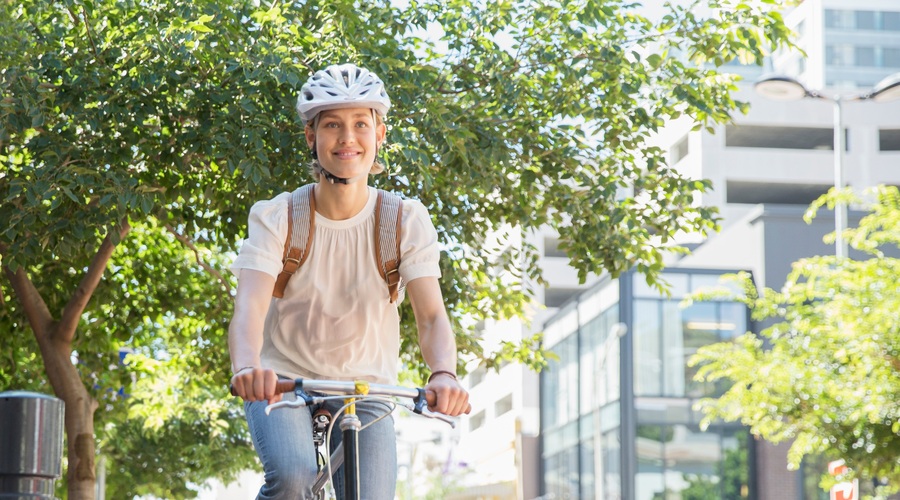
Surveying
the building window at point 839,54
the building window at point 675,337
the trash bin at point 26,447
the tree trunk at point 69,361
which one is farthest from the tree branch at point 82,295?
→ the building window at point 839,54

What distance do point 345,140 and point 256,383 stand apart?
884mm

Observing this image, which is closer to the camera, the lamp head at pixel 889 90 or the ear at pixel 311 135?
the ear at pixel 311 135

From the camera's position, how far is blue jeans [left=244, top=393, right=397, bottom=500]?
11.9 ft

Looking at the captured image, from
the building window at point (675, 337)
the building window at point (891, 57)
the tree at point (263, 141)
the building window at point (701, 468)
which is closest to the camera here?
the tree at point (263, 141)

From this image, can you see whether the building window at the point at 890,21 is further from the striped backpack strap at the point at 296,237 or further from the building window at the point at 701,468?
the striped backpack strap at the point at 296,237

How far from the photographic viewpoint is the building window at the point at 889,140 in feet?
205

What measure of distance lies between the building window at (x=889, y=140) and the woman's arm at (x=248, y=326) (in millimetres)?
61861

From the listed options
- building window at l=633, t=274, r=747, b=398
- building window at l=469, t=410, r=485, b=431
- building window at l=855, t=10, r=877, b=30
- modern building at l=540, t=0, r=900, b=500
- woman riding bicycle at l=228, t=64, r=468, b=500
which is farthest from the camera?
building window at l=855, t=10, r=877, b=30

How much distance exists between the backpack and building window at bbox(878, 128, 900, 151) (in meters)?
61.5

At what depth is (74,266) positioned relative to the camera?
42.4 feet

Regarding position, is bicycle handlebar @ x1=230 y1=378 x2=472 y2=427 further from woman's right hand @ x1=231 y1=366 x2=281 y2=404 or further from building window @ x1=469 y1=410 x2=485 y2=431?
building window @ x1=469 y1=410 x2=485 y2=431

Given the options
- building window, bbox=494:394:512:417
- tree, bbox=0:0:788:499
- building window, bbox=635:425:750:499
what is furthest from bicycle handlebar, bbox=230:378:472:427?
building window, bbox=494:394:512:417

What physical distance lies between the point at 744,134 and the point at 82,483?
54.0m

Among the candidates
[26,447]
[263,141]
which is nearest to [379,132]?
[26,447]
